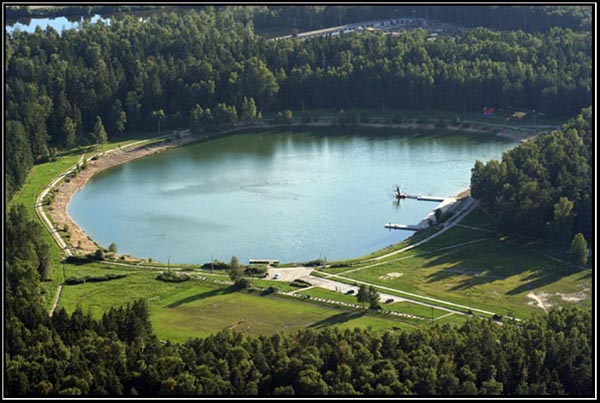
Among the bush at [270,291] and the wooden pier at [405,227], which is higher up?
the wooden pier at [405,227]

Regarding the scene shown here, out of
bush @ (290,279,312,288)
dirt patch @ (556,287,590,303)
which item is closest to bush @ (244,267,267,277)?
bush @ (290,279,312,288)

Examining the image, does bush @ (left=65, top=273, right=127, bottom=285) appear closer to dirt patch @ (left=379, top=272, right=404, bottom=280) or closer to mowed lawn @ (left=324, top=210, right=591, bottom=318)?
mowed lawn @ (left=324, top=210, right=591, bottom=318)

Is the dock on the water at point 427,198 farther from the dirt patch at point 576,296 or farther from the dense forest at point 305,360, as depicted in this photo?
the dense forest at point 305,360

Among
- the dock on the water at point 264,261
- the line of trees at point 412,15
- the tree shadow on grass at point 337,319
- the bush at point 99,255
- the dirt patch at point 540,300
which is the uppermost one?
the line of trees at point 412,15

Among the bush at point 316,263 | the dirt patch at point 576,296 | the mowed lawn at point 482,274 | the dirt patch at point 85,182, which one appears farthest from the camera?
the dirt patch at point 85,182

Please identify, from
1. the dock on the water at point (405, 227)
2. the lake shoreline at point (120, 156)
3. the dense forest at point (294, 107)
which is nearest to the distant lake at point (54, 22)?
the dense forest at point (294, 107)

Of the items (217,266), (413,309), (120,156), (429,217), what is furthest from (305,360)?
(120,156)
